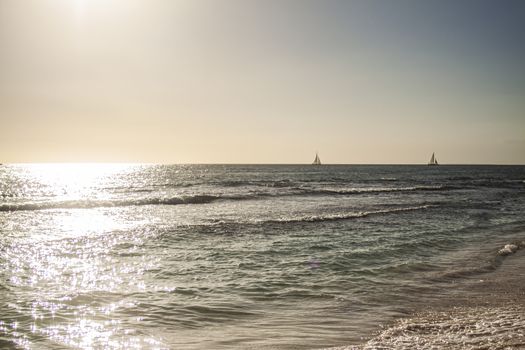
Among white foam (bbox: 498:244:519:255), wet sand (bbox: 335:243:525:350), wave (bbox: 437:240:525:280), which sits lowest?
wave (bbox: 437:240:525:280)

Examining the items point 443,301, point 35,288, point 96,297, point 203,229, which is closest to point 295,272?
point 443,301

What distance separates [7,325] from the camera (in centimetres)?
782

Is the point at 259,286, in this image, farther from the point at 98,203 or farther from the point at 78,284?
the point at 98,203

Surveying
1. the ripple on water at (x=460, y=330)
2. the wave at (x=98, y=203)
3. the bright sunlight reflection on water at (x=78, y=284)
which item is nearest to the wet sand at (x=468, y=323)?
the ripple on water at (x=460, y=330)

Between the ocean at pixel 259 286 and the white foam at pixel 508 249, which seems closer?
the ocean at pixel 259 286

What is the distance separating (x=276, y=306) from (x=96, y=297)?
442 centimetres

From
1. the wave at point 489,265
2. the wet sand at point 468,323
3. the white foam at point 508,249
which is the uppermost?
the wet sand at point 468,323

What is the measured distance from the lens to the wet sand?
21.4 ft

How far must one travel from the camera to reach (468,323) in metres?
7.64

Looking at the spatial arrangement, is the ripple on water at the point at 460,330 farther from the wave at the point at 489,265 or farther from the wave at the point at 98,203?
the wave at the point at 98,203

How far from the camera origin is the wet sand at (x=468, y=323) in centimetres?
652

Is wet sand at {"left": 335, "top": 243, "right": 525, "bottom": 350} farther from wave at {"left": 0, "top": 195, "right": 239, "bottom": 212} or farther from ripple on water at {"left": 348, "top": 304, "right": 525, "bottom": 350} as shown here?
wave at {"left": 0, "top": 195, "right": 239, "bottom": 212}

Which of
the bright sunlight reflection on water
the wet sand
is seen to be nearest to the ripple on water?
the wet sand

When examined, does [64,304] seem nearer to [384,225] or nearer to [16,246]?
[16,246]
